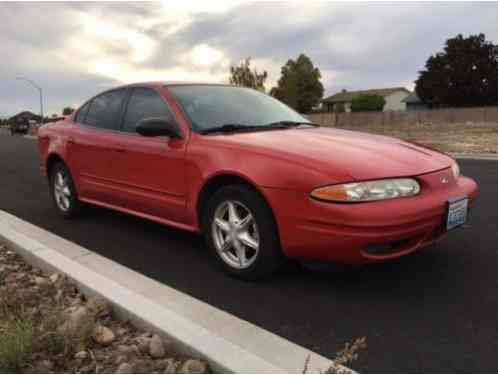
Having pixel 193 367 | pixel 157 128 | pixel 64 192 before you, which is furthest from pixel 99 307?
pixel 64 192

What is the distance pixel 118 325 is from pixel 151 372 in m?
0.54

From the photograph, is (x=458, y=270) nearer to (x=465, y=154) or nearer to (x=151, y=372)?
(x=151, y=372)

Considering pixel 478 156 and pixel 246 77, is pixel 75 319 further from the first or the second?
pixel 246 77

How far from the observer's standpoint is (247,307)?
2986mm

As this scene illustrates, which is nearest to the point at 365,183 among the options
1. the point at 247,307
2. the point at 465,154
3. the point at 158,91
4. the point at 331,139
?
the point at 331,139

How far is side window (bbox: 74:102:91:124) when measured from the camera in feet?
17.2

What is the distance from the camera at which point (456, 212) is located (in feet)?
10.6

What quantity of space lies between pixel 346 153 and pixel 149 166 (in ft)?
5.45

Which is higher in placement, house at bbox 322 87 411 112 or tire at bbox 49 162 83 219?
house at bbox 322 87 411 112

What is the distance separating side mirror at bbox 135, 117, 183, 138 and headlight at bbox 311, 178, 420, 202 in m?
1.38

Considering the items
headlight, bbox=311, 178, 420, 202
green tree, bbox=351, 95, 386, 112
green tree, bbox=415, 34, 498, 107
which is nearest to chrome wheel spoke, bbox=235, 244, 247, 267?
headlight, bbox=311, 178, 420, 202

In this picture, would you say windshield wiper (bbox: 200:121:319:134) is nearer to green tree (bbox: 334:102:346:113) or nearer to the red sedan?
the red sedan

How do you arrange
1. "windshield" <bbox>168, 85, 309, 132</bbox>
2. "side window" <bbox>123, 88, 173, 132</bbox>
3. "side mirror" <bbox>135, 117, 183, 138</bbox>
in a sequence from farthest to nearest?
"side window" <bbox>123, 88, 173, 132</bbox>
"windshield" <bbox>168, 85, 309, 132</bbox>
"side mirror" <bbox>135, 117, 183, 138</bbox>

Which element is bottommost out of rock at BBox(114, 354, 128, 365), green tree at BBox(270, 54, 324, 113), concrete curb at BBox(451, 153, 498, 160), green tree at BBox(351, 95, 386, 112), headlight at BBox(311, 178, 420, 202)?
rock at BBox(114, 354, 128, 365)
